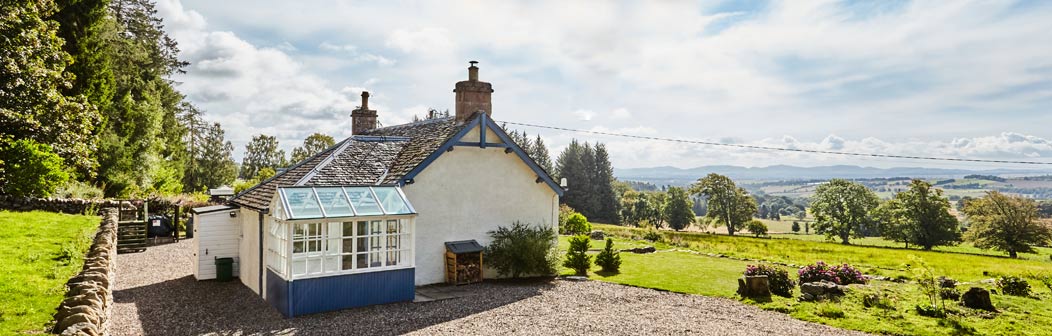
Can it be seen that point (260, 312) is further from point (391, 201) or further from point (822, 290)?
point (822, 290)

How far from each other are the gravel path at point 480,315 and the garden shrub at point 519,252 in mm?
895

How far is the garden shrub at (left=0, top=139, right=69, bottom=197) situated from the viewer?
17.7 metres

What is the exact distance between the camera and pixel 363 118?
77.3 feet

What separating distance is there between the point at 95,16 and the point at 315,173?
20.1 metres

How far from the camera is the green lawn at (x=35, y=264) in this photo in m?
7.20

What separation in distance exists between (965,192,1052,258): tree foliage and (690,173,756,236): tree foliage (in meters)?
29.1

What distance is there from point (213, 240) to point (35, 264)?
19.1 feet

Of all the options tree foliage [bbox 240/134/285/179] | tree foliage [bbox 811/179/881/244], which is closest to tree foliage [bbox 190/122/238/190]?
tree foliage [bbox 240/134/285/179]

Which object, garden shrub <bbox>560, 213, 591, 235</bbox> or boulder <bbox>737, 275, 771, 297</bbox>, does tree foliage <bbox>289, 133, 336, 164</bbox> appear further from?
boulder <bbox>737, 275, 771, 297</bbox>

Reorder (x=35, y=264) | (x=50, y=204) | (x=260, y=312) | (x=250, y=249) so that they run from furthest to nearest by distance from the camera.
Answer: (x=50, y=204) → (x=250, y=249) → (x=260, y=312) → (x=35, y=264)

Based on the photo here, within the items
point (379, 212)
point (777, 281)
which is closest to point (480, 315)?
point (379, 212)

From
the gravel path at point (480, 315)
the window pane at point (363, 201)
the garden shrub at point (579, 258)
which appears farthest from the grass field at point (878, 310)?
the window pane at point (363, 201)

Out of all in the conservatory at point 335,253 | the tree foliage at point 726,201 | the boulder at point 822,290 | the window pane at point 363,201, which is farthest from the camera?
the tree foliage at point 726,201

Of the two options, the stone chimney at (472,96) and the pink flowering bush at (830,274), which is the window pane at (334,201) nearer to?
the stone chimney at (472,96)
